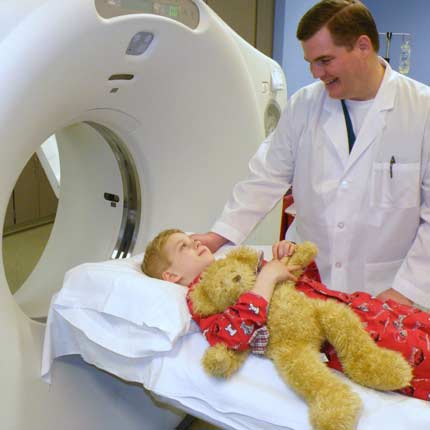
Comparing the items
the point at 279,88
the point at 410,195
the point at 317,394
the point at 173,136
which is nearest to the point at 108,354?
the point at 317,394

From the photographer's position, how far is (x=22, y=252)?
11.2ft

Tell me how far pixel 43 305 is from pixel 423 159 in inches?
45.0

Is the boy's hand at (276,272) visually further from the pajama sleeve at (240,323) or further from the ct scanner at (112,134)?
the ct scanner at (112,134)

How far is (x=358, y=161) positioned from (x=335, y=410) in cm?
72

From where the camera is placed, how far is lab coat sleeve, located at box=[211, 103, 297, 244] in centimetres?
161

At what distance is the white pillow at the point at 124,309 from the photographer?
113 cm

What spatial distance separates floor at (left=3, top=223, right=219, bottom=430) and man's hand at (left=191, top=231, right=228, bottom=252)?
158 cm

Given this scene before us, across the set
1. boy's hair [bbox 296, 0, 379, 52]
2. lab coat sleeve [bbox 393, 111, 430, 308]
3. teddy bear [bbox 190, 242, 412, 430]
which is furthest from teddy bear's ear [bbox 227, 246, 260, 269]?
boy's hair [bbox 296, 0, 379, 52]

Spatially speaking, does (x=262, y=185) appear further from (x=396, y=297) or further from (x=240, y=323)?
(x=240, y=323)

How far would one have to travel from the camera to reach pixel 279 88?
7.16 ft

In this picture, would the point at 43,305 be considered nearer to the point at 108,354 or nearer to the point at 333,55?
the point at 108,354

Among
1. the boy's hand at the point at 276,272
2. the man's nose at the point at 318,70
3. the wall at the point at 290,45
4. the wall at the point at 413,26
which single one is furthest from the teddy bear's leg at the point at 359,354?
the wall at the point at 413,26

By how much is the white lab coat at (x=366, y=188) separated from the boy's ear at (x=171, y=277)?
0.28 metres

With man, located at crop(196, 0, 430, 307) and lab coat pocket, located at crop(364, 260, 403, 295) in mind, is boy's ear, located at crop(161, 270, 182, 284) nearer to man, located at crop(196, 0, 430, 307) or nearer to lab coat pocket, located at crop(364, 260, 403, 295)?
man, located at crop(196, 0, 430, 307)
